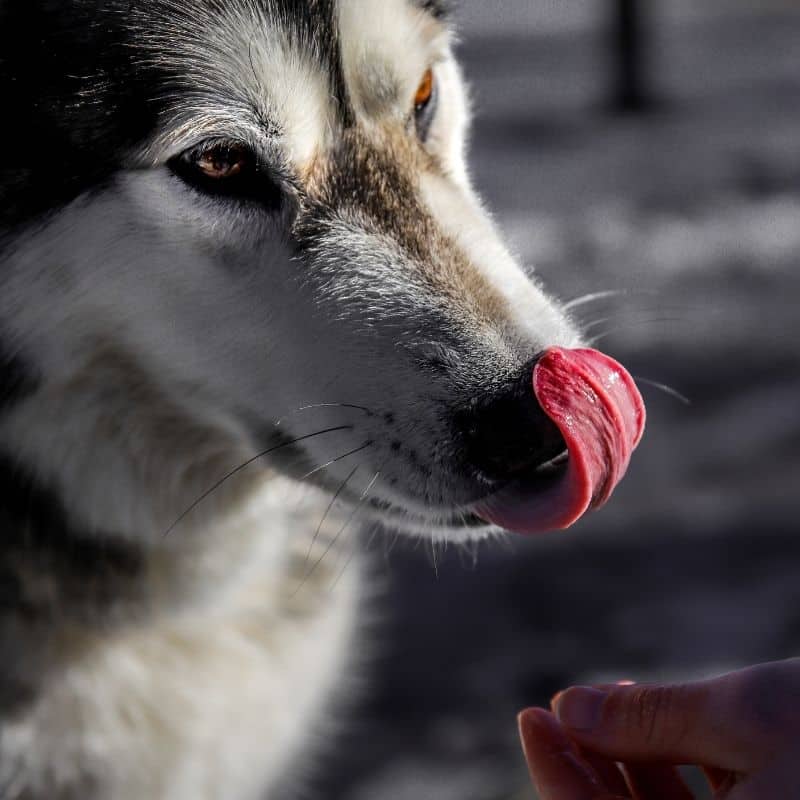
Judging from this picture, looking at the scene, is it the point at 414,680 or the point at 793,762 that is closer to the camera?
the point at 793,762

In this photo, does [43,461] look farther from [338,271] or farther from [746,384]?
[746,384]

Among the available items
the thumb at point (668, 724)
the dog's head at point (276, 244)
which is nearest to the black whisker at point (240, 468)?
the dog's head at point (276, 244)

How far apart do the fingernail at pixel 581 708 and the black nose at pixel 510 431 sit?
0.72 feet

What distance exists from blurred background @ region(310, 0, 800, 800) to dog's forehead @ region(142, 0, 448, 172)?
34 centimetres

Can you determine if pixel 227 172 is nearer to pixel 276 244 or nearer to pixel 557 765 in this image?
pixel 276 244

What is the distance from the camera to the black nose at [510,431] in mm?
1136

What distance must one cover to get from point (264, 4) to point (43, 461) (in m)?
0.61

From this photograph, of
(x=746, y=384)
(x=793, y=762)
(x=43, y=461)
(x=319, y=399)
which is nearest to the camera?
(x=793, y=762)

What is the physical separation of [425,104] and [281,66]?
0.92 ft

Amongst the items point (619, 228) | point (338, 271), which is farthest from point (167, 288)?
point (619, 228)

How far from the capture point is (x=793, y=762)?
0.93 metres

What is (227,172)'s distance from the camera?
1.28 m

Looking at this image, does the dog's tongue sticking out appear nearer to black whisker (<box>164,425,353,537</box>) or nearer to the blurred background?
black whisker (<box>164,425,353,537</box>)

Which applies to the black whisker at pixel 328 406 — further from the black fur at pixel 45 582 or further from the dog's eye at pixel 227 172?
the black fur at pixel 45 582
